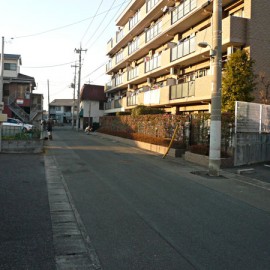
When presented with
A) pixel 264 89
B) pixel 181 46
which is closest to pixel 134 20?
pixel 181 46

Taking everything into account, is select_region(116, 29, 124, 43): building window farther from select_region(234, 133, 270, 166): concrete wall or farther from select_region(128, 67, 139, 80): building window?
select_region(234, 133, 270, 166): concrete wall

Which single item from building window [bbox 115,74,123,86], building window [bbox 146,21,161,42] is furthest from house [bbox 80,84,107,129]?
building window [bbox 146,21,161,42]

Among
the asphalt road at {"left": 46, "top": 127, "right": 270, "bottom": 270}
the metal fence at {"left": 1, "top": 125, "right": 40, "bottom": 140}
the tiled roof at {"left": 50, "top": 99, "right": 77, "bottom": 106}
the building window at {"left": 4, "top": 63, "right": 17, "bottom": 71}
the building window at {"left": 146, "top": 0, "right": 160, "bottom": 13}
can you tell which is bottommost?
the asphalt road at {"left": 46, "top": 127, "right": 270, "bottom": 270}

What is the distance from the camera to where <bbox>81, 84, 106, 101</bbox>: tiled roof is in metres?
54.9

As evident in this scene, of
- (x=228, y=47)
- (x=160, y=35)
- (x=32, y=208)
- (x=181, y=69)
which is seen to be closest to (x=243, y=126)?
(x=228, y=47)

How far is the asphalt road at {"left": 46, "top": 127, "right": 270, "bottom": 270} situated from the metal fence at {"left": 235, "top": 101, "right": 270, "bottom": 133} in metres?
3.74

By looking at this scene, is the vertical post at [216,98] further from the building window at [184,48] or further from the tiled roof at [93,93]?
the tiled roof at [93,93]

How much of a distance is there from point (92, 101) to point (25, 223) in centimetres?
5052

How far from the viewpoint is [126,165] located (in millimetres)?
14180

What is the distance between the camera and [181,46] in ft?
82.1

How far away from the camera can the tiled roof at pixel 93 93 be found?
54.9 m

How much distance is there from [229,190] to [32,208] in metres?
5.42

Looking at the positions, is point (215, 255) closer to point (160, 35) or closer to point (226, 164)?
point (226, 164)

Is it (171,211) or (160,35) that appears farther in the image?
(160,35)
